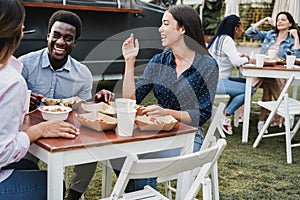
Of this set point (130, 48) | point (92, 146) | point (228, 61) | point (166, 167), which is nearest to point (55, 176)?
point (92, 146)

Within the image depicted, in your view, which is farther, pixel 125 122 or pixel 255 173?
pixel 255 173

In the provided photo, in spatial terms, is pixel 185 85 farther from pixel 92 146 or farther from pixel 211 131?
pixel 92 146

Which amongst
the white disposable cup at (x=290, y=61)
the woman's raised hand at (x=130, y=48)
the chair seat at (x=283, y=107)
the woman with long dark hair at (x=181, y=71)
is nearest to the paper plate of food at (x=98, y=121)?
the woman with long dark hair at (x=181, y=71)

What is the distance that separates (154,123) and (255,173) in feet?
5.88

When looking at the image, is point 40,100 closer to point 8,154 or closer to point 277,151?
point 8,154

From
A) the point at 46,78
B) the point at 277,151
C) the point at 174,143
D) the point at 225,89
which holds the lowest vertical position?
the point at 277,151

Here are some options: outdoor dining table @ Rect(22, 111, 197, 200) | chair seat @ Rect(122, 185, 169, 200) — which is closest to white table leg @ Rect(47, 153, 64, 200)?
outdoor dining table @ Rect(22, 111, 197, 200)

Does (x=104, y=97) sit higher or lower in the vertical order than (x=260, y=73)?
higher

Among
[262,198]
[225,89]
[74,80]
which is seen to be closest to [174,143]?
[74,80]

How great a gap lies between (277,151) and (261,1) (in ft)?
18.1

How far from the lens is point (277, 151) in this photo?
3885mm

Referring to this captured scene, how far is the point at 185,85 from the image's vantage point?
2.34 meters

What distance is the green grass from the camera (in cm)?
286

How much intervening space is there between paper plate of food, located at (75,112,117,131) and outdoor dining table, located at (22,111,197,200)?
0.02 metres
